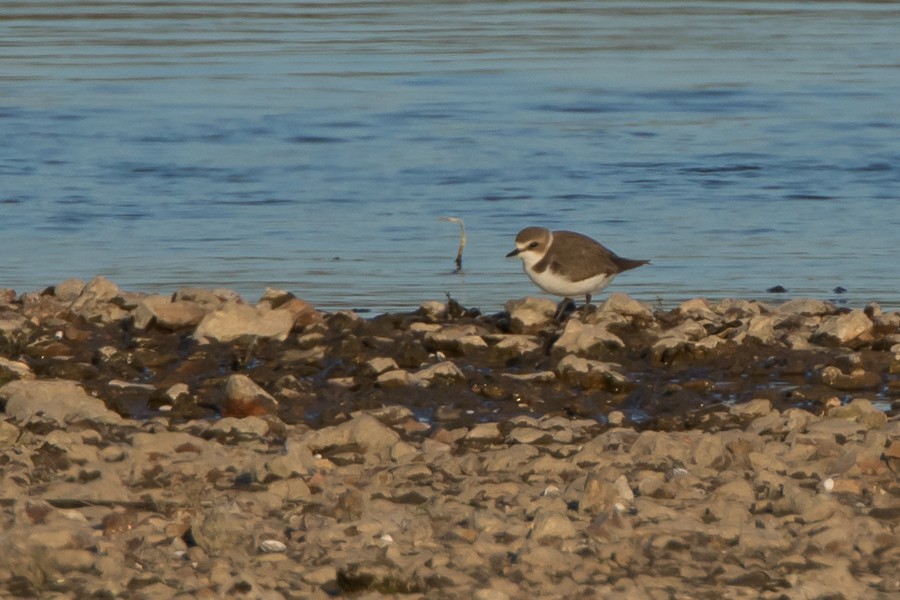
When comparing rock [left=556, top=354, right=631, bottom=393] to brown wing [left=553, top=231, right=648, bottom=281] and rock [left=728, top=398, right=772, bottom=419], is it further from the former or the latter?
brown wing [left=553, top=231, right=648, bottom=281]

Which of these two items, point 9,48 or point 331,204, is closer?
point 331,204

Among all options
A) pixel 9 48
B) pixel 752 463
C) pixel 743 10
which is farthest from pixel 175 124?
pixel 743 10

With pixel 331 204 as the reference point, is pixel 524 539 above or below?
above

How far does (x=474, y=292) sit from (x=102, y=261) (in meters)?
2.51

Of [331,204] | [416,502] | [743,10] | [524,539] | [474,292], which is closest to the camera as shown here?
[524,539]

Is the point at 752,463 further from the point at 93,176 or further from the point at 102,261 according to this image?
the point at 93,176

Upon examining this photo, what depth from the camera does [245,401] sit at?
652cm

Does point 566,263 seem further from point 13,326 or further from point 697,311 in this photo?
point 13,326

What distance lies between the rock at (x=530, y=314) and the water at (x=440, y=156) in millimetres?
989

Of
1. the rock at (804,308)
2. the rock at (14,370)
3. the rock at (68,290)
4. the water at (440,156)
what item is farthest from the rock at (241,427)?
the water at (440,156)

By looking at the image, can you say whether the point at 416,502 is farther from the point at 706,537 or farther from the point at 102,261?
the point at 102,261

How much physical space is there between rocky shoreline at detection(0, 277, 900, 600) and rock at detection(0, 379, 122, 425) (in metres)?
0.01

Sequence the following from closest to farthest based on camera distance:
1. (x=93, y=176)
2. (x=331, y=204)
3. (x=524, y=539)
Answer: (x=524, y=539), (x=331, y=204), (x=93, y=176)

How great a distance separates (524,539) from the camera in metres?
4.85
